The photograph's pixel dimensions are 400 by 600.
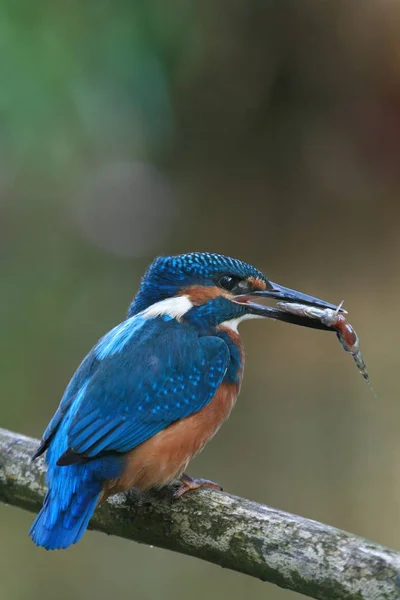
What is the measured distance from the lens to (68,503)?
51.0 inches

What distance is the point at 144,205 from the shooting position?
137 inches

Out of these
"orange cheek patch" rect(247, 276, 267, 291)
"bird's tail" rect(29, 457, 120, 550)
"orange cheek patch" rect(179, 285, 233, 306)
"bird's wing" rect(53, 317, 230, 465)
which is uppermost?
"orange cheek patch" rect(247, 276, 267, 291)

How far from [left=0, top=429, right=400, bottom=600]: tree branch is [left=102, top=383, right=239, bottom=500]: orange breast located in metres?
0.06

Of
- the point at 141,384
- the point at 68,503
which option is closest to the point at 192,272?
the point at 141,384

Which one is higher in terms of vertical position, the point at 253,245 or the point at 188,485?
the point at 253,245

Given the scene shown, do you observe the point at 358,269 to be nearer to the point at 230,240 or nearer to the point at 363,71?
the point at 230,240

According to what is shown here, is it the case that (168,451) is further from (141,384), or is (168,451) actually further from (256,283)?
(256,283)

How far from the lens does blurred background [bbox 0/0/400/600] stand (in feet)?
9.82

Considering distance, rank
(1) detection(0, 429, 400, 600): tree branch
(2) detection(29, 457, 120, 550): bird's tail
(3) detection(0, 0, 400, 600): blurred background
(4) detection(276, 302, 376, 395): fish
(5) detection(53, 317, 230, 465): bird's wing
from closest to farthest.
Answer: (1) detection(0, 429, 400, 600): tree branch → (2) detection(29, 457, 120, 550): bird's tail → (5) detection(53, 317, 230, 465): bird's wing → (4) detection(276, 302, 376, 395): fish → (3) detection(0, 0, 400, 600): blurred background

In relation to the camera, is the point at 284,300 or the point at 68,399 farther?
the point at 284,300

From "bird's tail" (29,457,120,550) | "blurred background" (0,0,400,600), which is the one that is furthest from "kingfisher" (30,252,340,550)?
"blurred background" (0,0,400,600)

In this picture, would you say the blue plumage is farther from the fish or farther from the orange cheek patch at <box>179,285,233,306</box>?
the fish

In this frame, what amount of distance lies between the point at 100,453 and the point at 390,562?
0.57 metres

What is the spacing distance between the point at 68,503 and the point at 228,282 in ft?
2.11
